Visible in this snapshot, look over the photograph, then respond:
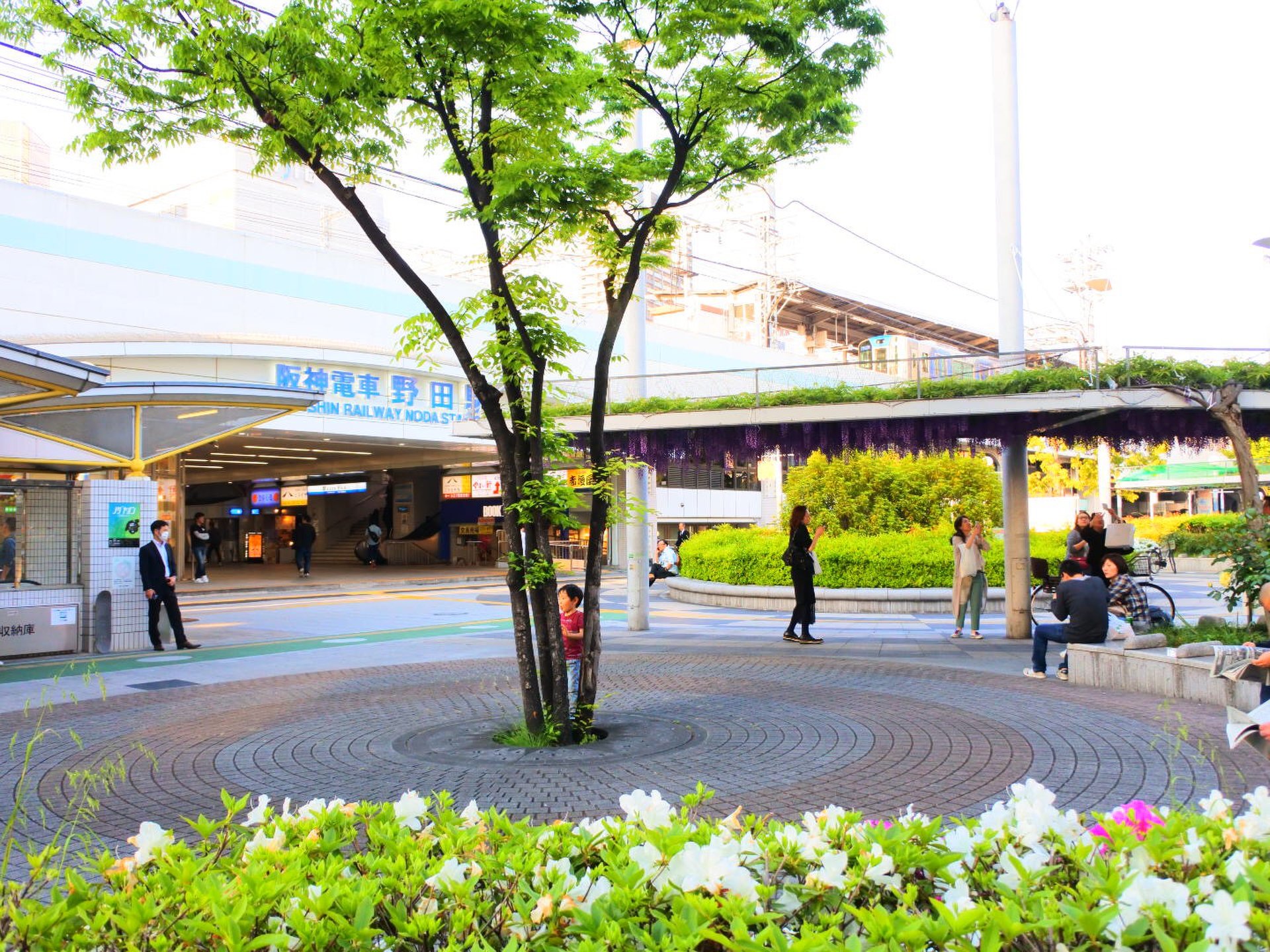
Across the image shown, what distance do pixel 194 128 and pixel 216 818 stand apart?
16.3 ft

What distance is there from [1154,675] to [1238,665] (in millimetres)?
3431

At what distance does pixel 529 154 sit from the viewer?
7.28 meters

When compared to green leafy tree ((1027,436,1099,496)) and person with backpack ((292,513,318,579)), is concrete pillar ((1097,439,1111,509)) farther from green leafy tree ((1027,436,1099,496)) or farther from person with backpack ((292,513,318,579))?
person with backpack ((292,513,318,579))

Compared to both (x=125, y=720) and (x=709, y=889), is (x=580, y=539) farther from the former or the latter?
(x=709, y=889)

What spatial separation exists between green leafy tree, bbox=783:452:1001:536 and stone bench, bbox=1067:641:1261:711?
38.3 ft

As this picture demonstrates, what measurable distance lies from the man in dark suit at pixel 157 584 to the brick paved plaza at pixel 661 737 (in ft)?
5.29

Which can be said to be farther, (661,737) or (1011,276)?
(1011,276)

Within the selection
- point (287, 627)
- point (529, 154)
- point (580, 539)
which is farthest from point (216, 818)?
point (580, 539)

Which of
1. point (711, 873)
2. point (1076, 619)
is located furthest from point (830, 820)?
point (1076, 619)

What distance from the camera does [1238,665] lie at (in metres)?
6.38

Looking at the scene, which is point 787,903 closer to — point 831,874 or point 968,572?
point 831,874

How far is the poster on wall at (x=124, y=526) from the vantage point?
1467cm

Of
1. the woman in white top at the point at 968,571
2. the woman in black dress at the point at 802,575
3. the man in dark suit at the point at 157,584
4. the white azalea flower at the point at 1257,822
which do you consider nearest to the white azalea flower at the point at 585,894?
the white azalea flower at the point at 1257,822

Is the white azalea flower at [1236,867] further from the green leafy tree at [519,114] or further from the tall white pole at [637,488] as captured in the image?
the tall white pole at [637,488]
